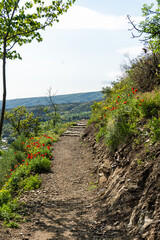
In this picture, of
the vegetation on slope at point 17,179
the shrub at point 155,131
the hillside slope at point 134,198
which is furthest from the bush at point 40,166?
the shrub at point 155,131

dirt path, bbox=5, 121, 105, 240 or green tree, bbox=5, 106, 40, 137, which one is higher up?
green tree, bbox=5, 106, 40, 137

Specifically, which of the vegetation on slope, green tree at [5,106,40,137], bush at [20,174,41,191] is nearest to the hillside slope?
the vegetation on slope

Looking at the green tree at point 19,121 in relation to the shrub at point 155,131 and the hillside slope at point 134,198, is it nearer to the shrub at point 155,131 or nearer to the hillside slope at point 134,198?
the hillside slope at point 134,198

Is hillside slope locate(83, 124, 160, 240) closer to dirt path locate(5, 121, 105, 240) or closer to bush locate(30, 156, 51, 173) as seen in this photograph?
dirt path locate(5, 121, 105, 240)

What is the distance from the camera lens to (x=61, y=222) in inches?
179

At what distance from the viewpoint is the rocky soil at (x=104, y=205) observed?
11.2 feet

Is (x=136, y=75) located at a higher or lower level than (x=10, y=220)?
higher

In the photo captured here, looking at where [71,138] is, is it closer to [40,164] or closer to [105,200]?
[40,164]

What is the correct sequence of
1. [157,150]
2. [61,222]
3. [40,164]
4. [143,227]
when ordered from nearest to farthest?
[143,227]
[157,150]
[61,222]
[40,164]

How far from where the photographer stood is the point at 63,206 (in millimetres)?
5395

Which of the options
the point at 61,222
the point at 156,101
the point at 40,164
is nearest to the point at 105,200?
the point at 61,222

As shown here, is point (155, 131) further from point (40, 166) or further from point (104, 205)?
point (40, 166)

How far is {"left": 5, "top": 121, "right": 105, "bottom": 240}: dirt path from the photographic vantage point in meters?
4.03

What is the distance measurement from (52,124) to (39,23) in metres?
20.8
